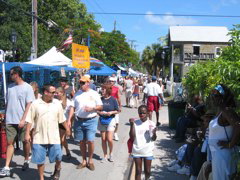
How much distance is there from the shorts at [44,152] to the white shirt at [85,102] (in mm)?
1078

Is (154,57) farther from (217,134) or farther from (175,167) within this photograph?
(217,134)

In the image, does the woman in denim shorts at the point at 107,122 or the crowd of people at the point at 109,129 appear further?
the woman in denim shorts at the point at 107,122

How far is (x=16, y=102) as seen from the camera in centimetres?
552

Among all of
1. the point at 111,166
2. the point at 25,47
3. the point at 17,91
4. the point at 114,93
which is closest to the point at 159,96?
the point at 114,93

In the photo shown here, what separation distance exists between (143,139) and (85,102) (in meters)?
1.60

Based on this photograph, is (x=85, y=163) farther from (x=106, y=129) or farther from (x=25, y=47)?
(x=25, y=47)

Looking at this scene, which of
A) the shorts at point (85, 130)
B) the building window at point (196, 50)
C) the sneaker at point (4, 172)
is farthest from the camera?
the building window at point (196, 50)

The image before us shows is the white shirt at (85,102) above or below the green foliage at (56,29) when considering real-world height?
below

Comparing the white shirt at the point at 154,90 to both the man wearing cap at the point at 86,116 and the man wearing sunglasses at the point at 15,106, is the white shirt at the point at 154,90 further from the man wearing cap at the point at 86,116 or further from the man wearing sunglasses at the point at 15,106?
the man wearing sunglasses at the point at 15,106

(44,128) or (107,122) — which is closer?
(44,128)

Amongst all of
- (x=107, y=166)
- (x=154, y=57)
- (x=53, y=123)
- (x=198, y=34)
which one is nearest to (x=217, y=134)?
(x=53, y=123)

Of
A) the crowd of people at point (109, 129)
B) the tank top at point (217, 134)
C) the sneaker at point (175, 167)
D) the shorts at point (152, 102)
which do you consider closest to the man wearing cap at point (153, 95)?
the shorts at point (152, 102)

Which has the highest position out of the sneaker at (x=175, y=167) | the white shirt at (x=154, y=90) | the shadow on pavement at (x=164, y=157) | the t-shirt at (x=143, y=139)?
the white shirt at (x=154, y=90)

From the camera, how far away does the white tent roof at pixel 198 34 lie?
4242cm
